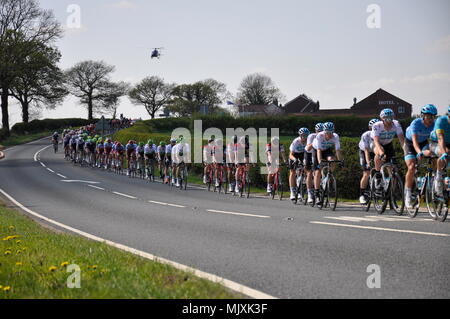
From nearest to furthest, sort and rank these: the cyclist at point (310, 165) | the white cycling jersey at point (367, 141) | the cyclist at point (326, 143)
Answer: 1. the white cycling jersey at point (367, 141)
2. the cyclist at point (326, 143)
3. the cyclist at point (310, 165)

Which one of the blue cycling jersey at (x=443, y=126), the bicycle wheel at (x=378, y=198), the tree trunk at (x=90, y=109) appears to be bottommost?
the bicycle wheel at (x=378, y=198)

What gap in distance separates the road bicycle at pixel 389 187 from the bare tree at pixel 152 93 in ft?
391

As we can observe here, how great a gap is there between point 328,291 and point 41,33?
61.0m

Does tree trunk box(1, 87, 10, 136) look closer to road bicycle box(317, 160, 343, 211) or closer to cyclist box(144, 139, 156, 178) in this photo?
cyclist box(144, 139, 156, 178)

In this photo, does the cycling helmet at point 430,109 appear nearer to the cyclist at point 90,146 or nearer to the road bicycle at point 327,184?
the road bicycle at point 327,184

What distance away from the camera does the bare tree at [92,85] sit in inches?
4141

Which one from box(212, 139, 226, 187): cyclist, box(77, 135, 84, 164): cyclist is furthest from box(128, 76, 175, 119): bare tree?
box(212, 139, 226, 187): cyclist

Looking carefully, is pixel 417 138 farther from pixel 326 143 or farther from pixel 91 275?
pixel 91 275

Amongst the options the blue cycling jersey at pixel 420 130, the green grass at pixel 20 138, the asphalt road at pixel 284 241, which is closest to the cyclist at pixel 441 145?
the blue cycling jersey at pixel 420 130

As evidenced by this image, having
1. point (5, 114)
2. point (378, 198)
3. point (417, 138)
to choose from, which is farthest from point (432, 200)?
point (5, 114)

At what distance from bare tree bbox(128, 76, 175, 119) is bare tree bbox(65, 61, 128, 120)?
21.6 meters

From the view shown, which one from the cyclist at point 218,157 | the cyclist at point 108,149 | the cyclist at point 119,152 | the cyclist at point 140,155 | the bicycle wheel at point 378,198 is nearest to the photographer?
the bicycle wheel at point 378,198
